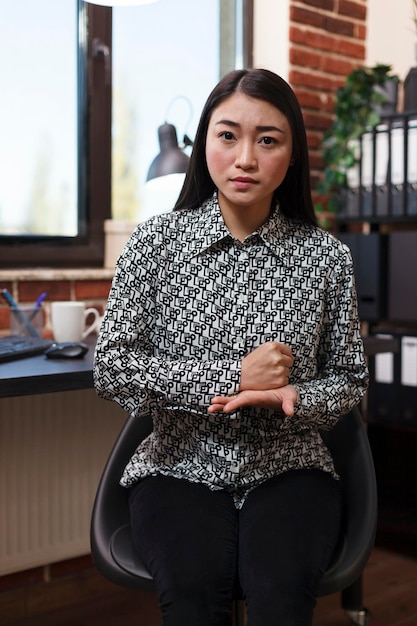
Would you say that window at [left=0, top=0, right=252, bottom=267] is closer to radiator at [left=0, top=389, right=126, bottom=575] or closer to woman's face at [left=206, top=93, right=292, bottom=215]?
radiator at [left=0, top=389, right=126, bottom=575]

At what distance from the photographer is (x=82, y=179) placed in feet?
7.93

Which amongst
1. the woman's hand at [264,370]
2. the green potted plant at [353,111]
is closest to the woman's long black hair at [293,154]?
the woman's hand at [264,370]

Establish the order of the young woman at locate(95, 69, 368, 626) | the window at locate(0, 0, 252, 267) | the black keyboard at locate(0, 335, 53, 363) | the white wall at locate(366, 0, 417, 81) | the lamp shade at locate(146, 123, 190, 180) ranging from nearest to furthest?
the young woman at locate(95, 69, 368, 626)
the black keyboard at locate(0, 335, 53, 363)
the lamp shade at locate(146, 123, 190, 180)
the window at locate(0, 0, 252, 267)
the white wall at locate(366, 0, 417, 81)

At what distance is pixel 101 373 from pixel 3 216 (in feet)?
3.59

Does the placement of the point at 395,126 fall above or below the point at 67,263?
above

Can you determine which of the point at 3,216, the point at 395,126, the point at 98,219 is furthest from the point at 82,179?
the point at 395,126

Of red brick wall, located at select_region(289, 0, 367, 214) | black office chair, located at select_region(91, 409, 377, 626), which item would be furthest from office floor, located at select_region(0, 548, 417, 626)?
red brick wall, located at select_region(289, 0, 367, 214)

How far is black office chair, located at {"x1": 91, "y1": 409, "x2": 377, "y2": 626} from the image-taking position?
1.27 metres

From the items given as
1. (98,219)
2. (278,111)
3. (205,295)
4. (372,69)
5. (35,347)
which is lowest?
(35,347)

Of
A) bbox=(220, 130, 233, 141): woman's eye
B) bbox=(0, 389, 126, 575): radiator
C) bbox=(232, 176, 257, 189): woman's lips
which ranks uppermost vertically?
bbox=(220, 130, 233, 141): woman's eye

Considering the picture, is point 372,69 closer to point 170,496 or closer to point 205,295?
point 205,295

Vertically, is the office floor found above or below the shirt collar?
below

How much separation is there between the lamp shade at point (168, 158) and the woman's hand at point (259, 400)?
939 millimetres

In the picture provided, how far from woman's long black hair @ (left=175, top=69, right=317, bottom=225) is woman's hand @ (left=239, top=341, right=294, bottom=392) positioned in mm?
319
